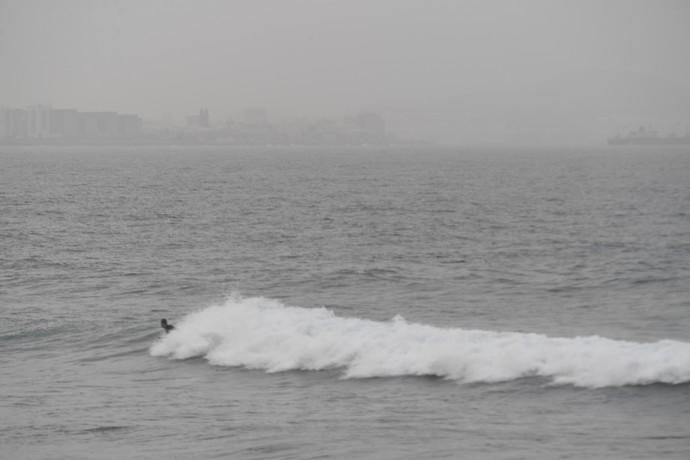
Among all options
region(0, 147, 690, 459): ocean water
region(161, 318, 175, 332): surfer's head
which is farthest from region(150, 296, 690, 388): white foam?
region(161, 318, 175, 332): surfer's head

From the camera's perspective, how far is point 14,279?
4216 cm

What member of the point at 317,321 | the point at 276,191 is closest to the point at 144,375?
the point at 317,321

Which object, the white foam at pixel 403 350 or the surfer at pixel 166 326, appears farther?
the surfer at pixel 166 326

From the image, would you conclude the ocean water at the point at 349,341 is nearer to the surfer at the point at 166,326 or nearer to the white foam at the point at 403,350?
the white foam at the point at 403,350

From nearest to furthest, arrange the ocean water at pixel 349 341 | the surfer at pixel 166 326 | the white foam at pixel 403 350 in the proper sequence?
the ocean water at pixel 349 341, the white foam at pixel 403 350, the surfer at pixel 166 326

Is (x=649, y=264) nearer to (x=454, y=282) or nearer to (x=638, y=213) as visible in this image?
(x=454, y=282)

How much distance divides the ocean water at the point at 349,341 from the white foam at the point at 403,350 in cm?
7

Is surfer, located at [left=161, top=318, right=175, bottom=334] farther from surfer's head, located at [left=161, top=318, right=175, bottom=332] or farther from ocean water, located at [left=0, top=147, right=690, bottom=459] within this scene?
ocean water, located at [left=0, top=147, right=690, bottom=459]

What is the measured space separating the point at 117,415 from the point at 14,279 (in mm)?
22383

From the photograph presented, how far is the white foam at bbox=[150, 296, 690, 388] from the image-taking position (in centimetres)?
2297

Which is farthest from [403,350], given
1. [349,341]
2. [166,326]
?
[166,326]

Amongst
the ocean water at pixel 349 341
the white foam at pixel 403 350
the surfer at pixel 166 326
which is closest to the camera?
the ocean water at pixel 349 341

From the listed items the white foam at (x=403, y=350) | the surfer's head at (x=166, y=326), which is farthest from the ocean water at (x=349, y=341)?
the surfer's head at (x=166, y=326)

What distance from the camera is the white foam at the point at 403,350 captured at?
2297 cm
